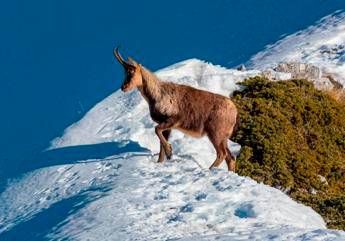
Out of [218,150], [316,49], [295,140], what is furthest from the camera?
[316,49]

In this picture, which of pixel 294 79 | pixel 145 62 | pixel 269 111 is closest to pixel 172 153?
pixel 269 111

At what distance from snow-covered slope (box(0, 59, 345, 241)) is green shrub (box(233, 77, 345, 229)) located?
59 cm

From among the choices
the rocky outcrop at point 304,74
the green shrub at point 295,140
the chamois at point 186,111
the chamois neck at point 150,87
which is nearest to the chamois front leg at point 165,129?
the chamois at point 186,111

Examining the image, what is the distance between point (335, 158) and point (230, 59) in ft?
20.7

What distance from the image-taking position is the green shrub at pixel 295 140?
1419 cm

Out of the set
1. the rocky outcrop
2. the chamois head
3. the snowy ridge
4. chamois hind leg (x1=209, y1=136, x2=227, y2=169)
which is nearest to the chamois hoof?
chamois hind leg (x1=209, y1=136, x2=227, y2=169)

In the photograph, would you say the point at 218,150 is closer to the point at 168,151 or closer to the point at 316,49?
the point at 168,151

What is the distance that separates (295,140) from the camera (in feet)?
50.5

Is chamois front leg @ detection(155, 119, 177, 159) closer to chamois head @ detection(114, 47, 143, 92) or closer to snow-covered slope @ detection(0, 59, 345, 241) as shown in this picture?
snow-covered slope @ detection(0, 59, 345, 241)

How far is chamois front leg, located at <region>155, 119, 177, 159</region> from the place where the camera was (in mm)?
12891

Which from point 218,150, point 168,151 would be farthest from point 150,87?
point 218,150

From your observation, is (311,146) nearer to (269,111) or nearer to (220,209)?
(269,111)

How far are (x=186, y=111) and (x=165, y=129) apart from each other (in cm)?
40

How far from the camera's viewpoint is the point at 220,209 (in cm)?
1028
